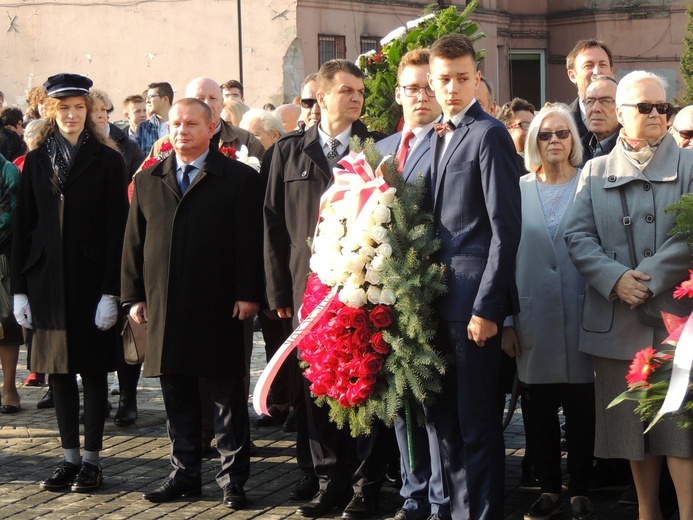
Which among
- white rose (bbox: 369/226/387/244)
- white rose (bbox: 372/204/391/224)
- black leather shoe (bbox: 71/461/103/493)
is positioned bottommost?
black leather shoe (bbox: 71/461/103/493)

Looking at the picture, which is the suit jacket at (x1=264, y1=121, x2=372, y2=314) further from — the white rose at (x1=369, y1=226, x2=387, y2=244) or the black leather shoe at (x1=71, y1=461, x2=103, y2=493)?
the black leather shoe at (x1=71, y1=461, x2=103, y2=493)

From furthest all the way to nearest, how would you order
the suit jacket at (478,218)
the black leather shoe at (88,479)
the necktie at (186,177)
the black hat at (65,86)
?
the black hat at (65,86)
the black leather shoe at (88,479)
the necktie at (186,177)
the suit jacket at (478,218)

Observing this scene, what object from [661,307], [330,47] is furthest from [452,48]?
[330,47]

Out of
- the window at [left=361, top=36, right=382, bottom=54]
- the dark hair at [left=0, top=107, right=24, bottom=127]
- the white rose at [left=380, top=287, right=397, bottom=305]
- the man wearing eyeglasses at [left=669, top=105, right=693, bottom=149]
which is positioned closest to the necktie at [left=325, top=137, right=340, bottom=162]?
the white rose at [left=380, top=287, right=397, bottom=305]

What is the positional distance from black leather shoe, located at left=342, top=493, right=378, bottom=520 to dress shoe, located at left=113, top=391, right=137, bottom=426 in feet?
9.08

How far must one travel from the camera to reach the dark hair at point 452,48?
5832mm

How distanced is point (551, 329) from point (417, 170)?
3.68 feet

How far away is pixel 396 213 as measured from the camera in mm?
5855

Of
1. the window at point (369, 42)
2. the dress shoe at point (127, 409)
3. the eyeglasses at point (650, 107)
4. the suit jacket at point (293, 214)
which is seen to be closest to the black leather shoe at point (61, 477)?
the dress shoe at point (127, 409)

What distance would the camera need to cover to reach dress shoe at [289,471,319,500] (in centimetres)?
677

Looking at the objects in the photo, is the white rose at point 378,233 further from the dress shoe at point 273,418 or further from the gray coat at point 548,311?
the dress shoe at point 273,418

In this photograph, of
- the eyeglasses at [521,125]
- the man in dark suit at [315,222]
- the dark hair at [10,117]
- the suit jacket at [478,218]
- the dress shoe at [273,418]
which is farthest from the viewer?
the dark hair at [10,117]

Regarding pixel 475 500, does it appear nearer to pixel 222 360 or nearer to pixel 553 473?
pixel 553 473

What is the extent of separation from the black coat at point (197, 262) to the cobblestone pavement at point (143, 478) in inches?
29.4
